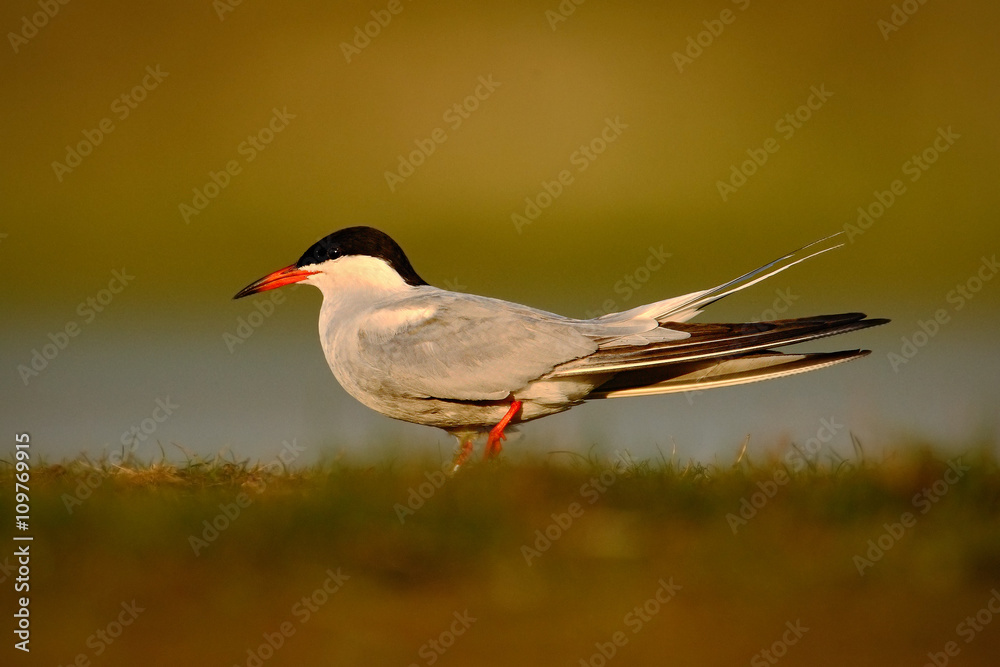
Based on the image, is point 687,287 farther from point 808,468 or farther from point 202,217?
point 808,468

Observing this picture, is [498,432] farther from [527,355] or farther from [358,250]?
[358,250]

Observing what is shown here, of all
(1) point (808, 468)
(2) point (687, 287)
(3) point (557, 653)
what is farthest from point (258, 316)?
(3) point (557, 653)

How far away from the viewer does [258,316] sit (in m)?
11.5

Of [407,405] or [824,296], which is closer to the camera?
[407,405]

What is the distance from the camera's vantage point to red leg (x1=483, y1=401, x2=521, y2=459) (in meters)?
5.24

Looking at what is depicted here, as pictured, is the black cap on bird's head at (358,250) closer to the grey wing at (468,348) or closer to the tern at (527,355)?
the tern at (527,355)

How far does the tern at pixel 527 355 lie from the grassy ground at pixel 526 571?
612 millimetres

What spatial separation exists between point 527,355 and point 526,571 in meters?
1.38

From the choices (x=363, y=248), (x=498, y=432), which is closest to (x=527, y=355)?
(x=498, y=432)

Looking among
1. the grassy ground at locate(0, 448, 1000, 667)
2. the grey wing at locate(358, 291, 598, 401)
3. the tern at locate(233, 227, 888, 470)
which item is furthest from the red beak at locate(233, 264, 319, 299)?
the grassy ground at locate(0, 448, 1000, 667)

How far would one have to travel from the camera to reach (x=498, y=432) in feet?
17.3

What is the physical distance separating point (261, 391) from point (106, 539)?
4410 millimetres

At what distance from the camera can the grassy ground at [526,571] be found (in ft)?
11.8

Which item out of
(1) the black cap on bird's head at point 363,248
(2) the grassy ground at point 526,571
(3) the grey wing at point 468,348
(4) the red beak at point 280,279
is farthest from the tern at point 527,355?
(2) the grassy ground at point 526,571
